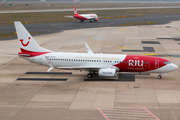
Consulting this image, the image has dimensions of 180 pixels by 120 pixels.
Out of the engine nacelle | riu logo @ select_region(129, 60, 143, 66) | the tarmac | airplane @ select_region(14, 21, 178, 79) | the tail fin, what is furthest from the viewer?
the tail fin

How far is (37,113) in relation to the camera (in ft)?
86.0

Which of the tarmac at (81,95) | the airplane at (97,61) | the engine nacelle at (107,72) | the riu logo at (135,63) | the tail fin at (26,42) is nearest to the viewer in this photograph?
the tarmac at (81,95)

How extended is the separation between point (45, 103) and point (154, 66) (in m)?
18.1

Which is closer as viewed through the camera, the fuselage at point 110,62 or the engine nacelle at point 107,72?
the engine nacelle at point 107,72

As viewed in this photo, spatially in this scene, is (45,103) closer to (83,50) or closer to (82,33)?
(83,50)

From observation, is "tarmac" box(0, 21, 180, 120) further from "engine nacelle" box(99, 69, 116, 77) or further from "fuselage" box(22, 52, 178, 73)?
"fuselage" box(22, 52, 178, 73)

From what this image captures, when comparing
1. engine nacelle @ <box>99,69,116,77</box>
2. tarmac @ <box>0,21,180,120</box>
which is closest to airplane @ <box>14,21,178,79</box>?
engine nacelle @ <box>99,69,116,77</box>

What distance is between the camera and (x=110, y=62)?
38.0m

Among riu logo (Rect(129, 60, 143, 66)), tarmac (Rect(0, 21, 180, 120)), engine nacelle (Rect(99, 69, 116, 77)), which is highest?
riu logo (Rect(129, 60, 143, 66))

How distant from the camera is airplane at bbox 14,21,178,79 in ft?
122

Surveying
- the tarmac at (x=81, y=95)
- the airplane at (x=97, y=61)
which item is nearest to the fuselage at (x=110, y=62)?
the airplane at (x=97, y=61)

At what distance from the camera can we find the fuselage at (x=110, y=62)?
37.2 meters

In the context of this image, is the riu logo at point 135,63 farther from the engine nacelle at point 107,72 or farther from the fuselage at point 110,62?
the engine nacelle at point 107,72

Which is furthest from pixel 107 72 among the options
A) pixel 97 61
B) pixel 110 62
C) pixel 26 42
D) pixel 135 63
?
pixel 26 42
